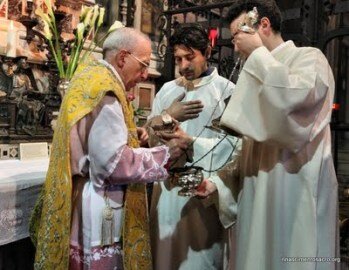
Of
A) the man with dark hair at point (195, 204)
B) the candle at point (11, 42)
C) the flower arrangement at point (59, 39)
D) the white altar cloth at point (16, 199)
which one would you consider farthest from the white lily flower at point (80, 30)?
the white altar cloth at point (16, 199)

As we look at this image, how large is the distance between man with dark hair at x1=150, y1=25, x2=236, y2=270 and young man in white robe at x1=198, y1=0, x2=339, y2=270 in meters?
0.55

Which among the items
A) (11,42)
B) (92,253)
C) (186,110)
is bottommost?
(92,253)

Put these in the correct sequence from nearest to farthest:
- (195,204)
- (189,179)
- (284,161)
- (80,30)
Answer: (284,161), (189,179), (195,204), (80,30)

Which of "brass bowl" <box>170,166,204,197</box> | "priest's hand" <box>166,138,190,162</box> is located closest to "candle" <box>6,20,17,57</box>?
"priest's hand" <box>166,138,190,162</box>

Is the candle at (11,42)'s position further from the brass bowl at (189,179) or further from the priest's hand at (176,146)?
the brass bowl at (189,179)

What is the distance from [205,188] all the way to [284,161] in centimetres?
42

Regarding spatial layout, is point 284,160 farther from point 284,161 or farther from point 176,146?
point 176,146

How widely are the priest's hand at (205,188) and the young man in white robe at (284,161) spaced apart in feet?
0.71

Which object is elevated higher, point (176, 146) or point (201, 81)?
point (201, 81)

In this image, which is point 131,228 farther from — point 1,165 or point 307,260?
point 1,165

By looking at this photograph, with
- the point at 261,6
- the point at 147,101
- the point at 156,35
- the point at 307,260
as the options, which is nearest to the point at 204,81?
the point at 261,6

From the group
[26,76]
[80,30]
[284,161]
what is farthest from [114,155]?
[26,76]

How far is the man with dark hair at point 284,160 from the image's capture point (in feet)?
5.61

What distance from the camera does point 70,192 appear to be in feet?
6.51
